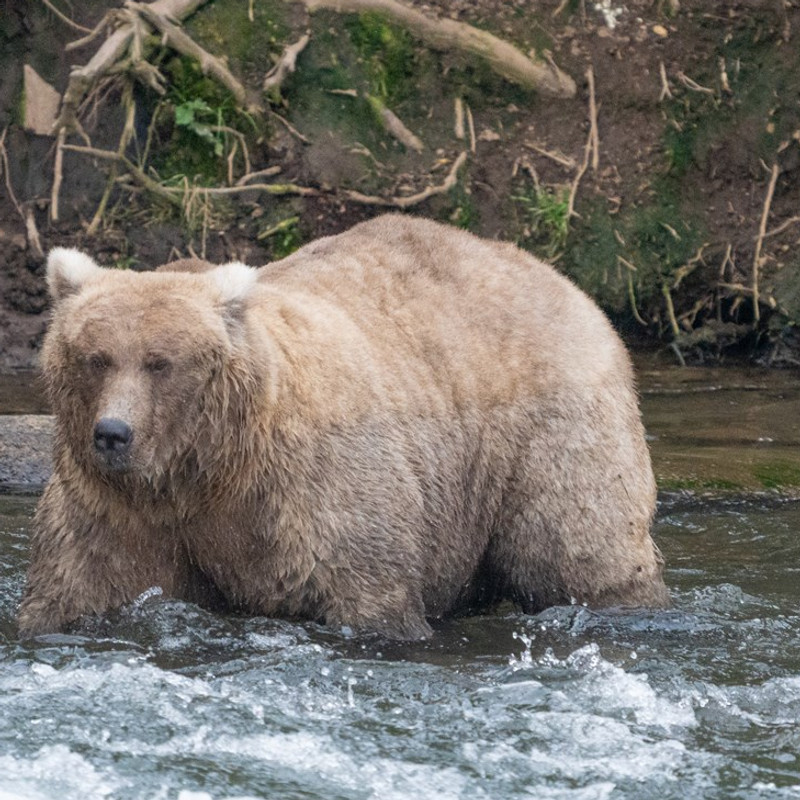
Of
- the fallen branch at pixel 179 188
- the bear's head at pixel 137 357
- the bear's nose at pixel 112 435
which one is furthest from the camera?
the fallen branch at pixel 179 188

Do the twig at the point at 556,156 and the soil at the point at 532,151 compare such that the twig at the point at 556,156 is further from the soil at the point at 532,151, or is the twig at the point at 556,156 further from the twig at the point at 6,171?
the twig at the point at 6,171

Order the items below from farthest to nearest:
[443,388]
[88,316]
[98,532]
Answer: [443,388]
[98,532]
[88,316]

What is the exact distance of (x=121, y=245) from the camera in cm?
1223

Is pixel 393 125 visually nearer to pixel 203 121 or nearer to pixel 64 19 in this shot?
pixel 203 121

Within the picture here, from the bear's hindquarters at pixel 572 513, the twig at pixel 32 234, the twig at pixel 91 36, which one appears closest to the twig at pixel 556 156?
the twig at pixel 91 36

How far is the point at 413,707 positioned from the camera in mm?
5781

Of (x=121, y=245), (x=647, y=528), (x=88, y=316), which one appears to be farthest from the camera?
(x=121, y=245)

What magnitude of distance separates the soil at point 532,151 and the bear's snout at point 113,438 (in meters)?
6.77

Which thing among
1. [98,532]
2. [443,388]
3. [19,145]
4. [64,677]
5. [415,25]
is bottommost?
[64,677]

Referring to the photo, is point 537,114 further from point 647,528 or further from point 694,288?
point 647,528

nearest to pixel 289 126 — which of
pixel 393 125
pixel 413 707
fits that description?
pixel 393 125

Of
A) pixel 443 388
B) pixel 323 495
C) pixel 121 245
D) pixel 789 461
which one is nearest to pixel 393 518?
pixel 323 495

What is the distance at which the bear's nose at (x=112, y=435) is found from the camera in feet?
17.9

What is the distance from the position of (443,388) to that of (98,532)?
1639mm
